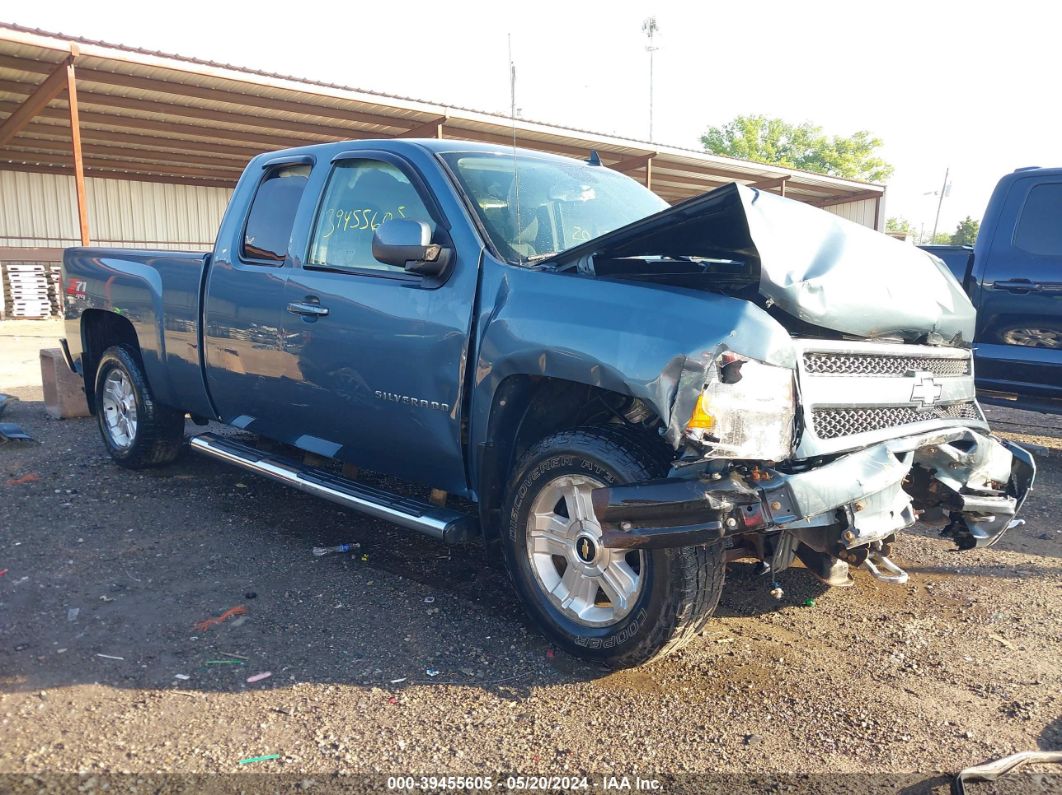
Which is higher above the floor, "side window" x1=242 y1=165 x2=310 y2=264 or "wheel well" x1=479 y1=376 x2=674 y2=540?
"side window" x1=242 y1=165 x2=310 y2=264

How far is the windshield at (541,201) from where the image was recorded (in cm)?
369

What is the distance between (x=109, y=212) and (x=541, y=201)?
26219 mm

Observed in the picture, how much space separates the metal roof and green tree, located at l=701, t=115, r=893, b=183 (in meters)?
30.2

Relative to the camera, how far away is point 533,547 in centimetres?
327

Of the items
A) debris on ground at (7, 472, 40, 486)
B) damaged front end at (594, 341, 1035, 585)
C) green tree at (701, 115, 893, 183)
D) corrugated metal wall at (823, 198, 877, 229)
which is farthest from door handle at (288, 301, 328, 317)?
green tree at (701, 115, 893, 183)

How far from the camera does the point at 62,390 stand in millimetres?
7641

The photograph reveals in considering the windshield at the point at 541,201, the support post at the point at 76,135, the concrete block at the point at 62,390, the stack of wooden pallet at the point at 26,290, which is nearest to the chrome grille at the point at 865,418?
the windshield at the point at 541,201

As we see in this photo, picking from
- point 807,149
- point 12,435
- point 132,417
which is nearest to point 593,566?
point 132,417

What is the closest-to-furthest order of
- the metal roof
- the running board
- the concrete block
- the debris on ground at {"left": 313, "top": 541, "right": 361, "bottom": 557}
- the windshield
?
the running board
the windshield
the debris on ground at {"left": 313, "top": 541, "right": 361, "bottom": 557}
the concrete block
the metal roof

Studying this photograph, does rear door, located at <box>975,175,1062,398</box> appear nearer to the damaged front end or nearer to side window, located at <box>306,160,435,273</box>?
the damaged front end

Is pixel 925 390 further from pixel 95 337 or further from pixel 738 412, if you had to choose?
pixel 95 337

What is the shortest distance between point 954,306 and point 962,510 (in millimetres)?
927

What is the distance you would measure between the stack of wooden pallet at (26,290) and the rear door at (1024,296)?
68.1 feet

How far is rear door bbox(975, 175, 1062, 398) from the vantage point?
6.11 m
